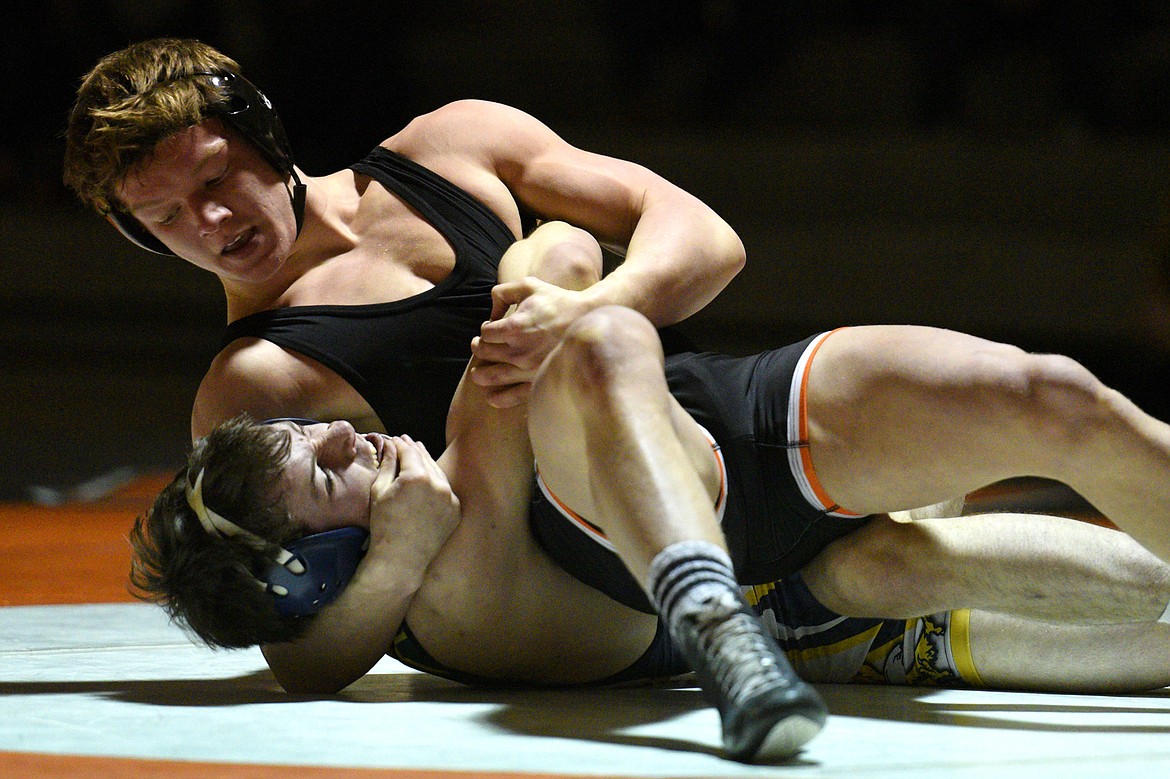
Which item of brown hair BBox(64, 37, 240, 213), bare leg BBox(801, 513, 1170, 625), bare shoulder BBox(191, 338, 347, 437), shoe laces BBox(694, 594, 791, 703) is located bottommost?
bare shoulder BBox(191, 338, 347, 437)

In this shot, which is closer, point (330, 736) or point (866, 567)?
point (330, 736)

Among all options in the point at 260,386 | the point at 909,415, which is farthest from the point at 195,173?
the point at 909,415

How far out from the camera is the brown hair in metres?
2.25

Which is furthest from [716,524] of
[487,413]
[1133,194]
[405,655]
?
[1133,194]

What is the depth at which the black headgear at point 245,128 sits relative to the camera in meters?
2.35

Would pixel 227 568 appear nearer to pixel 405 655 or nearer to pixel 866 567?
pixel 405 655

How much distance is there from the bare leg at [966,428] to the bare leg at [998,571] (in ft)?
0.35

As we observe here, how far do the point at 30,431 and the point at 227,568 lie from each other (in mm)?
4661

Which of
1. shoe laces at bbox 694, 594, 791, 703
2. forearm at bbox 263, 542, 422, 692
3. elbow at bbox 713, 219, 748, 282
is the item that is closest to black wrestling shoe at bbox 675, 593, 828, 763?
shoe laces at bbox 694, 594, 791, 703

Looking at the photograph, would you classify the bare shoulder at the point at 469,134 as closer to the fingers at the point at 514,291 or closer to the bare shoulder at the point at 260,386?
the bare shoulder at the point at 260,386

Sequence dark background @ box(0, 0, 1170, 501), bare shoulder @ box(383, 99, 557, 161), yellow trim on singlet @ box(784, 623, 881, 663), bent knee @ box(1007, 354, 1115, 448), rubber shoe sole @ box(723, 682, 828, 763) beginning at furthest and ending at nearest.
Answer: dark background @ box(0, 0, 1170, 501), bare shoulder @ box(383, 99, 557, 161), yellow trim on singlet @ box(784, 623, 881, 663), bent knee @ box(1007, 354, 1115, 448), rubber shoe sole @ box(723, 682, 828, 763)

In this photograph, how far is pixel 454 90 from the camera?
8.79m

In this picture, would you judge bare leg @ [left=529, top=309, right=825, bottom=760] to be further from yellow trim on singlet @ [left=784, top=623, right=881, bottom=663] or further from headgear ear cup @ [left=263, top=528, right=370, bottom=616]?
yellow trim on singlet @ [left=784, top=623, right=881, bottom=663]

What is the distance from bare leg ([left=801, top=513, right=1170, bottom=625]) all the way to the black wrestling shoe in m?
0.58
